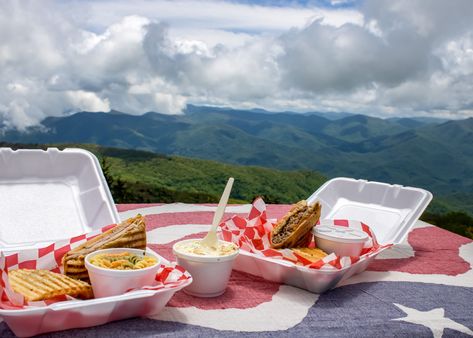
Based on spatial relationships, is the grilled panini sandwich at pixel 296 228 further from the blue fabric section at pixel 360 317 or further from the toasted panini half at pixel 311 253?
the blue fabric section at pixel 360 317

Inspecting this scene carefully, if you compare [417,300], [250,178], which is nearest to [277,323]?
[417,300]

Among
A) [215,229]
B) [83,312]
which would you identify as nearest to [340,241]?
[215,229]

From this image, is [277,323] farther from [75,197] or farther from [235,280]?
[75,197]

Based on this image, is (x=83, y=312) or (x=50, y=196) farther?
(x=50, y=196)

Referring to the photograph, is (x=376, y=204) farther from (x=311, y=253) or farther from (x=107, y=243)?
(x=107, y=243)

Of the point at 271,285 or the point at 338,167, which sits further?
the point at 338,167

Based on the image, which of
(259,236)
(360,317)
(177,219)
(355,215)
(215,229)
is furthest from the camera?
(177,219)
